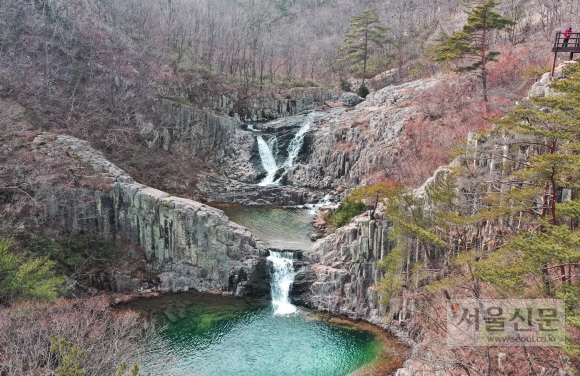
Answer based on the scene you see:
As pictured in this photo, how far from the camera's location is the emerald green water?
17500 millimetres

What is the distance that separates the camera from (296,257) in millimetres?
24406

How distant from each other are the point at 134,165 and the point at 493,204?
2992 cm

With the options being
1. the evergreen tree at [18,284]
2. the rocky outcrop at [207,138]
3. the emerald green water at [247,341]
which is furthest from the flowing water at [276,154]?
the evergreen tree at [18,284]

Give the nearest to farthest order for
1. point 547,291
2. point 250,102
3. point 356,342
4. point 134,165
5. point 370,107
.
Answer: point 547,291 → point 356,342 → point 134,165 → point 370,107 → point 250,102

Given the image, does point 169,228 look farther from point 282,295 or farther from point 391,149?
point 391,149

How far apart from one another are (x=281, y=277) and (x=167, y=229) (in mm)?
7792

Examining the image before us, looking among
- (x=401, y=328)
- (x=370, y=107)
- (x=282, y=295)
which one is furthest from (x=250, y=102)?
(x=401, y=328)

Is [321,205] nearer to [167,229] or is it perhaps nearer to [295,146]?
[295,146]

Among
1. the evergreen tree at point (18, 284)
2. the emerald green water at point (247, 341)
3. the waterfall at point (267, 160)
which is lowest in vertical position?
the emerald green water at point (247, 341)

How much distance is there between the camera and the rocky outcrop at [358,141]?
113 ft

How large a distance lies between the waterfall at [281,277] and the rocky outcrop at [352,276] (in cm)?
56

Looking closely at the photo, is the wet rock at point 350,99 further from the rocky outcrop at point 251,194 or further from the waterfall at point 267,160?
the rocky outcrop at point 251,194

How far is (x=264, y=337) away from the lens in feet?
64.4
